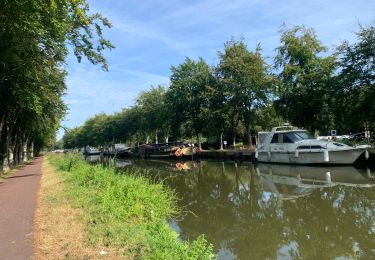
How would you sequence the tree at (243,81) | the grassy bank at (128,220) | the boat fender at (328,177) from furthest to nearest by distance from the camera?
1. the tree at (243,81)
2. the boat fender at (328,177)
3. the grassy bank at (128,220)

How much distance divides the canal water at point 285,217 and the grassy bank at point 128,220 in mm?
1135

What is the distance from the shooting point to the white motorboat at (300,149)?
26.2m

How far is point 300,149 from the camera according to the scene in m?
29.3

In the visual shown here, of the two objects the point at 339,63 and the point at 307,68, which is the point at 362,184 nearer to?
the point at 339,63

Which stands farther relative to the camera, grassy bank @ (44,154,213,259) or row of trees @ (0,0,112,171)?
row of trees @ (0,0,112,171)

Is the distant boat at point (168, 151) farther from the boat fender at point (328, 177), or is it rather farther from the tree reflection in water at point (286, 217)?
the tree reflection in water at point (286, 217)

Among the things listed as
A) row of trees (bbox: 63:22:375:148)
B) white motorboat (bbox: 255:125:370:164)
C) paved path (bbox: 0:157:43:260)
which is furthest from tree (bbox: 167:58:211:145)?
paved path (bbox: 0:157:43:260)

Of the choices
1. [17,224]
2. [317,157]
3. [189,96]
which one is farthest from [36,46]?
[189,96]

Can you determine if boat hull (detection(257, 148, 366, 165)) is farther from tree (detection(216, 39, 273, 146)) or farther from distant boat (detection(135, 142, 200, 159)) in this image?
distant boat (detection(135, 142, 200, 159))

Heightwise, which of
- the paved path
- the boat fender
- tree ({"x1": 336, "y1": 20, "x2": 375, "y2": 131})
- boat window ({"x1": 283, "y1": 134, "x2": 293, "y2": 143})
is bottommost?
the boat fender

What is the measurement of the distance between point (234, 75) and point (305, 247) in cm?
3897

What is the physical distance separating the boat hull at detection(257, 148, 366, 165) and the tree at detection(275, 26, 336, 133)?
4698 mm

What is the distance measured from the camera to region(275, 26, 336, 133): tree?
108 feet

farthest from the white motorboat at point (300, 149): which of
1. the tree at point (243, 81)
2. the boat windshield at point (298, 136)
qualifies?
the tree at point (243, 81)
